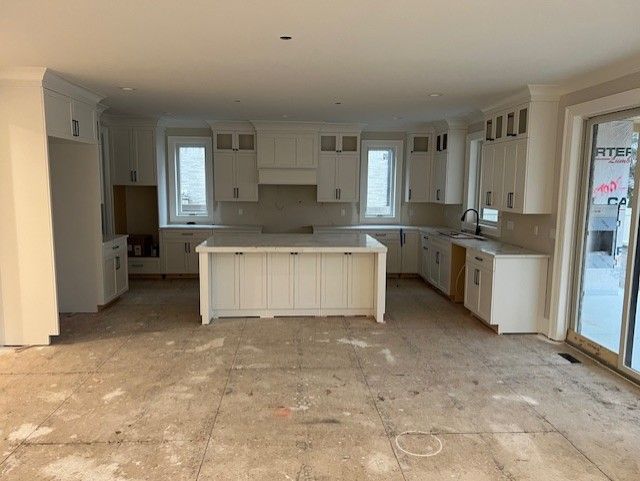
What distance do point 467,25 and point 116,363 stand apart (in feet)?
12.3

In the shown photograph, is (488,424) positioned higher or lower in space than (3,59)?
lower

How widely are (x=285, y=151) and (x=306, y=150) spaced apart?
1.12ft

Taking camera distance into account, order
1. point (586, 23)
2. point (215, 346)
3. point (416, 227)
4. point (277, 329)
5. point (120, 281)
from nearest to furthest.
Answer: point (586, 23) → point (215, 346) → point (277, 329) → point (120, 281) → point (416, 227)

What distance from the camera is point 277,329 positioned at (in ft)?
15.9

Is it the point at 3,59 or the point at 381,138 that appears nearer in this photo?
the point at 3,59

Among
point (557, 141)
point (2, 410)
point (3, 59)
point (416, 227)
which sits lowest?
point (2, 410)

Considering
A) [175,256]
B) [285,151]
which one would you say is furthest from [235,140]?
[175,256]

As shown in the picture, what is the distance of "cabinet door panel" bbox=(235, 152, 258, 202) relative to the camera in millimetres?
7464

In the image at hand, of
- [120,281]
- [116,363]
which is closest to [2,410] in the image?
[116,363]

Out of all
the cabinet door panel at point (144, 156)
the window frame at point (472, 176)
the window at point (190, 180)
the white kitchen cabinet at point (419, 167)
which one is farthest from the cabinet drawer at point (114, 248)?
the window frame at point (472, 176)

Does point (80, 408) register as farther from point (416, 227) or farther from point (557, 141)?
point (416, 227)

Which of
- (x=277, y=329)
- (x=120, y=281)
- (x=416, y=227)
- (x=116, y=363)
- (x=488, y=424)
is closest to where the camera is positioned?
(x=488, y=424)

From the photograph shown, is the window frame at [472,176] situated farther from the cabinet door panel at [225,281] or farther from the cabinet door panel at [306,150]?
the cabinet door panel at [225,281]

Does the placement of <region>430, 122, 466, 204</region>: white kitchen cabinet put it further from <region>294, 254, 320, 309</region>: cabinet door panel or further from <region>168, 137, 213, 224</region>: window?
<region>168, 137, 213, 224</region>: window
